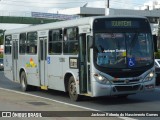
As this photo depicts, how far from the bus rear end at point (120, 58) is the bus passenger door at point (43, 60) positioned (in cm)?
429

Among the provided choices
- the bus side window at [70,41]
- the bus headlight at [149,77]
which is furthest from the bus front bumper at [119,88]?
the bus side window at [70,41]

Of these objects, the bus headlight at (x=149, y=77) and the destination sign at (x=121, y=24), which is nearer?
the destination sign at (x=121, y=24)

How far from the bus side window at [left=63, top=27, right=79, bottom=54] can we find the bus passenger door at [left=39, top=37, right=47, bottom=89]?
6.69 feet

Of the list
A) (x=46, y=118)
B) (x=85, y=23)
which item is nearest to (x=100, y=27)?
(x=85, y=23)

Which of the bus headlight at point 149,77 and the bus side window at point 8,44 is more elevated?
the bus side window at point 8,44

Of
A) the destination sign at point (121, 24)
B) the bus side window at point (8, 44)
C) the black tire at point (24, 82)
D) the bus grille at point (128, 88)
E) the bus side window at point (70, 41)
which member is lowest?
the black tire at point (24, 82)

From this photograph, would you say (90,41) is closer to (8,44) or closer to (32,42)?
(32,42)

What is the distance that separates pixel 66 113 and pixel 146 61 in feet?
12.5

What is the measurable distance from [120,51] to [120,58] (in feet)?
0.74

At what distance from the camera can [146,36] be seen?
1542 cm

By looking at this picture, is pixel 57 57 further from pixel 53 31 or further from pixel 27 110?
pixel 27 110

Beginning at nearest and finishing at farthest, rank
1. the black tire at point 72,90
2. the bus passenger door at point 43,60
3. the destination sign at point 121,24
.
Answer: the destination sign at point 121,24, the black tire at point 72,90, the bus passenger door at point 43,60

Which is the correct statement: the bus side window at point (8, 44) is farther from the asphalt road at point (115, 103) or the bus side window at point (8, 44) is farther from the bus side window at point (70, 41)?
the bus side window at point (70, 41)

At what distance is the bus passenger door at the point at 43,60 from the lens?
A: 18.7 m
